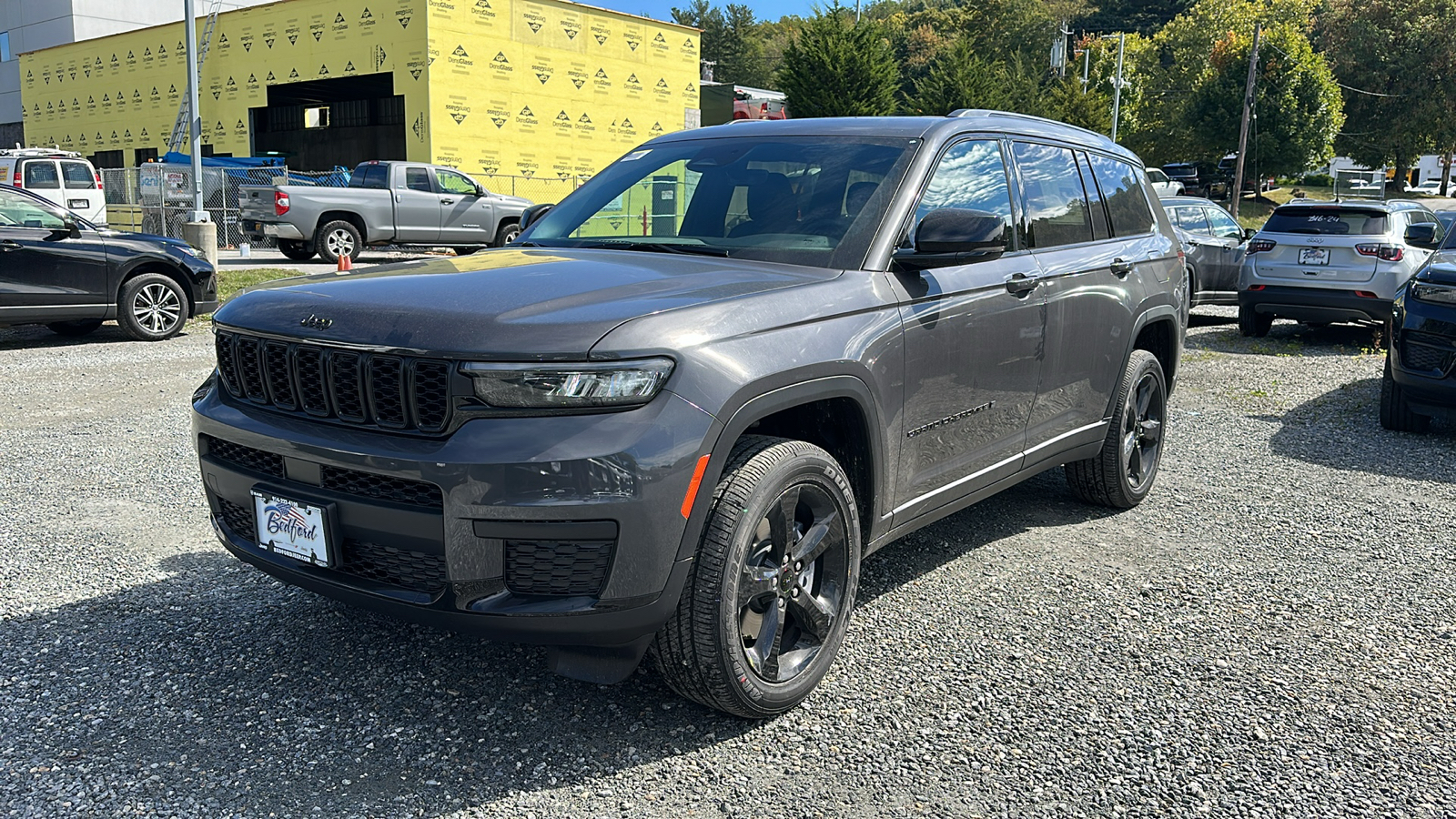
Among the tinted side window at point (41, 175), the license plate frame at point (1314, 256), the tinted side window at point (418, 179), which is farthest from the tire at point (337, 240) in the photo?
the license plate frame at point (1314, 256)

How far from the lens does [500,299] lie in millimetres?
3037

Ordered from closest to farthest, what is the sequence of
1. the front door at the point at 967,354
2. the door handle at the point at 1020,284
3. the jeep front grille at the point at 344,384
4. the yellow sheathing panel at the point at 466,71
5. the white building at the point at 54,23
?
1. the jeep front grille at the point at 344,384
2. the front door at the point at 967,354
3. the door handle at the point at 1020,284
4. the yellow sheathing panel at the point at 466,71
5. the white building at the point at 54,23

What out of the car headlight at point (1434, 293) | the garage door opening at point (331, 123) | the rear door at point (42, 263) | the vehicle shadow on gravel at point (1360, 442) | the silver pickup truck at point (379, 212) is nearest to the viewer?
the vehicle shadow on gravel at point (1360, 442)

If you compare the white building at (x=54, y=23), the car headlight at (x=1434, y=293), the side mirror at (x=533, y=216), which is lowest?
the car headlight at (x=1434, y=293)

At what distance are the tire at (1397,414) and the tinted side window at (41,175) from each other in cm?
2482

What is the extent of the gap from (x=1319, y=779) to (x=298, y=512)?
2850 millimetres

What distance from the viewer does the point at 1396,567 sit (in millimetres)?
4840

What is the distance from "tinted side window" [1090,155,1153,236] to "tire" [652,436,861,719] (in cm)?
267

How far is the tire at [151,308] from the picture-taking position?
37.7ft

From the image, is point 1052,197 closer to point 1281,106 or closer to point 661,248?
point 661,248

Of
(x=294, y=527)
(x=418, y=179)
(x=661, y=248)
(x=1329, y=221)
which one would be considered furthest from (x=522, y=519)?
(x=418, y=179)

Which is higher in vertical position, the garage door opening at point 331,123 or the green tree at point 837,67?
the green tree at point 837,67

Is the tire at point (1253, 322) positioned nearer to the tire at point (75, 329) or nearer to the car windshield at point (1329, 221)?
the car windshield at point (1329, 221)

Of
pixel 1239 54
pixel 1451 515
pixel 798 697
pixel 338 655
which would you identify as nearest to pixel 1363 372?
pixel 1451 515
